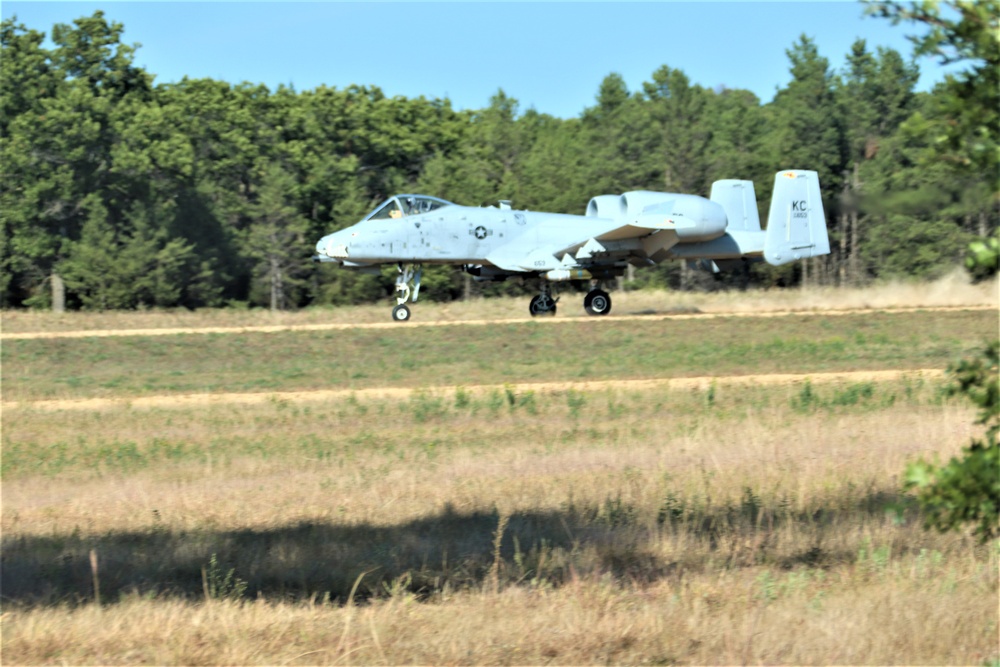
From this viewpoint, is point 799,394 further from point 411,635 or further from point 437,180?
point 437,180

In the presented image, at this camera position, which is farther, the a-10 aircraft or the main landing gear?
the main landing gear

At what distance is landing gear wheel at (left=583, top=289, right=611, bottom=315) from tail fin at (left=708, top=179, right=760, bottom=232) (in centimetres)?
427

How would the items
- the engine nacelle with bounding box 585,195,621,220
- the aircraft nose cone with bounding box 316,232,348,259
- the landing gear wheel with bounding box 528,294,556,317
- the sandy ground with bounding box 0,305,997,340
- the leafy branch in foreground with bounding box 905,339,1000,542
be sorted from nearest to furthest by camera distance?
the leafy branch in foreground with bounding box 905,339,1000,542, the sandy ground with bounding box 0,305,997,340, the aircraft nose cone with bounding box 316,232,348,259, the engine nacelle with bounding box 585,195,621,220, the landing gear wheel with bounding box 528,294,556,317

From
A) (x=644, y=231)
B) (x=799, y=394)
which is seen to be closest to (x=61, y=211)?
(x=644, y=231)

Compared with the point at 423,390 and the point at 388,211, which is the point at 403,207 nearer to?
the point at 388,211

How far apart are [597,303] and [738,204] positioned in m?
5.18

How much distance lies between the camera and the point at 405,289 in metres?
29.9

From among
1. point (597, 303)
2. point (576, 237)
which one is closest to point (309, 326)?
point (576, 237)

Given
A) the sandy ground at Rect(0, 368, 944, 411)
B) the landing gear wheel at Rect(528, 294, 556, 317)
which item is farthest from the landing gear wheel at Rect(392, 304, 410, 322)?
the sandy ground at Rect(0, 368, 944, 411)

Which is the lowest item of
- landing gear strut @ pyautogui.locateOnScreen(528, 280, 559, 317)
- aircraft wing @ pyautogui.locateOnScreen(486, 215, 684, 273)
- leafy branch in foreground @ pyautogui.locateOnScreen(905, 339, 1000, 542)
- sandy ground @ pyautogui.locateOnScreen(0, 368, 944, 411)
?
sandy ground @ pyautogui.locateOnScreen(0, 368, 944, 411)

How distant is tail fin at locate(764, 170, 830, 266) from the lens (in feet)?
96.7

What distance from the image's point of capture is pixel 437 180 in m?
50.9

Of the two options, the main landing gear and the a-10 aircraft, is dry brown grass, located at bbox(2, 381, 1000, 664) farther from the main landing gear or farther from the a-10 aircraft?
the main landing gear

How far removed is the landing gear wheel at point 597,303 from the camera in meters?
30.9
